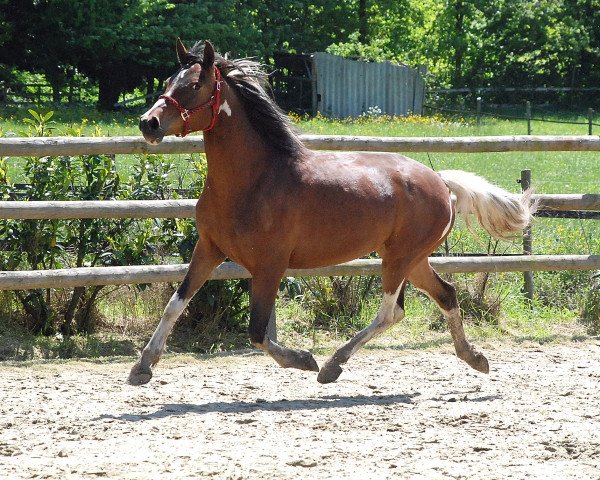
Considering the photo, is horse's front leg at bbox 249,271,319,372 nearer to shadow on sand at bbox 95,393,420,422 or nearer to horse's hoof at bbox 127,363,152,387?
shadow on sand at bbox 95,393,420,422

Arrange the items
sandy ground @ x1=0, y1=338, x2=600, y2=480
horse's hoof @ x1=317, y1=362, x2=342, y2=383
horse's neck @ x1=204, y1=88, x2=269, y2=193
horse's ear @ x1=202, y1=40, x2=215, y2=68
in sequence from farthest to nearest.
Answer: horse's hoof @ x1=317, y1=362, x2=342, y2=383 < horse's neck @ x1=204, y1=88, x2=269, y2=193 < horse's ear @ x1=202, y1=40, x2=215, y2=68 < sandy ground @ x1=0, y1=338, x2=600, y2=480

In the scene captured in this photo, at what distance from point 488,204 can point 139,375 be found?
2599 millimetres

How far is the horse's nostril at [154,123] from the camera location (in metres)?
4.93

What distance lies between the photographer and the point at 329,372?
5.80m

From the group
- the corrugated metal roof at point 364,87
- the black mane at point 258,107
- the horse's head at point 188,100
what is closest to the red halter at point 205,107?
the horse's head at point 188,100

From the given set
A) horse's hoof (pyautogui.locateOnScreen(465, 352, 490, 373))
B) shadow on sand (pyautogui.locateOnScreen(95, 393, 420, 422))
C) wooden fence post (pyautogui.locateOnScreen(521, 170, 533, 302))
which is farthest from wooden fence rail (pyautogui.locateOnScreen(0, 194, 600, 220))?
wooden fence post (pyautogui.locateOnScreen(521, 170, 533, 302))

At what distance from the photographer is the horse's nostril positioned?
16.2 ft

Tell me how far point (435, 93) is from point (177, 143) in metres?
29.2

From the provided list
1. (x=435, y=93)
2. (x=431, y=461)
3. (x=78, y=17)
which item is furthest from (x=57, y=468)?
(x=435, y=93)

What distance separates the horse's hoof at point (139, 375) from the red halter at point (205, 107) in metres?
1.37

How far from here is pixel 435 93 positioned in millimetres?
35031

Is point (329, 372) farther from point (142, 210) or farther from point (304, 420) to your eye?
point (142, 210)

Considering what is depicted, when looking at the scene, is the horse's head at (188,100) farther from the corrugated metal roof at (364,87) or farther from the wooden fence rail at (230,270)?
the corrugated metal roof at (364,87)

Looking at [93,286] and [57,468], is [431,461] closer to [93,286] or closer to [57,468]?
[57,468]
